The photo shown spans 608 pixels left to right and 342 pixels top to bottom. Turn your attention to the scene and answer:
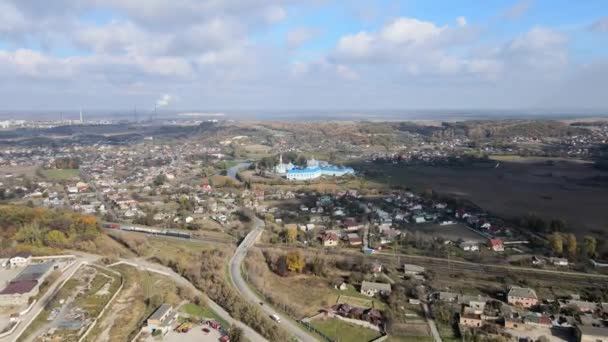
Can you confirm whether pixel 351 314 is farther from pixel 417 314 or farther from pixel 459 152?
pixel 459 152

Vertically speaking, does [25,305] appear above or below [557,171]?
below

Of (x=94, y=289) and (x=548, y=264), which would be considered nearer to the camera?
(x=94, y=289)

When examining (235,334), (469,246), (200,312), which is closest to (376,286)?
(235,334)

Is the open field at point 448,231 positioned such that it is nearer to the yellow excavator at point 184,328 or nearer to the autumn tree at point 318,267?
the autumn tree at point 318,267

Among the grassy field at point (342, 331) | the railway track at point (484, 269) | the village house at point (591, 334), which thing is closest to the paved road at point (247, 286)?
the grassy field at point (342, 331)

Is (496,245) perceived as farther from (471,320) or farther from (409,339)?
(409,339)

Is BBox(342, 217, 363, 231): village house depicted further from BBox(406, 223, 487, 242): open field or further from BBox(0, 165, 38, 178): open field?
BBox(0, 165, 38, 178): open field

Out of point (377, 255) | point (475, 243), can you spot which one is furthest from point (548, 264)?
point (377, 255)
